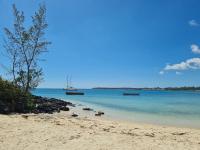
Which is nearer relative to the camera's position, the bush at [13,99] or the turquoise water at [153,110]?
the bush at [13,99]

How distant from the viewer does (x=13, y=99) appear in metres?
21.9

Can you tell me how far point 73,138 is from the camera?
11.1 metres

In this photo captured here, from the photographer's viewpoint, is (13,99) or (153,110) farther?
(153,110)

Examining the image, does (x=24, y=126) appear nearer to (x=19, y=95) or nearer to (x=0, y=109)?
(x=0, y=109)

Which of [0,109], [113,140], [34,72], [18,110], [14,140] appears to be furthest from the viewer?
[34,72]

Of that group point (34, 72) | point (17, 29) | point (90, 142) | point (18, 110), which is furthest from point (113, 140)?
point (17, 29)

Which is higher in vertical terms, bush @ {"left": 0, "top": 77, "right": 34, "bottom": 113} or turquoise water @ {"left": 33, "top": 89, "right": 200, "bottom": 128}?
bush @ {"left": 0, "top": 77, "right": 34, "bottom": 113}

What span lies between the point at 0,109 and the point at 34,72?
6389mm

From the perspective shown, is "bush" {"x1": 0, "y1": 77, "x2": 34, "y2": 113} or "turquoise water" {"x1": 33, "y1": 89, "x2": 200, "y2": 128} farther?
"turquoise water" {"x1": 33, "y1": 89, "x2": 200, "y2": 128}

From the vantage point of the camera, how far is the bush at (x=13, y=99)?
69.7 feet

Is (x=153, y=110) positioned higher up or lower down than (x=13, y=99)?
lower down

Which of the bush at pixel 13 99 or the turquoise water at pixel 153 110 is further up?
the bush at pixel 13 99

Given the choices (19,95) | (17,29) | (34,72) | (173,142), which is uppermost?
(17,29)

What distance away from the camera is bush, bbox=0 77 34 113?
2124 cm
